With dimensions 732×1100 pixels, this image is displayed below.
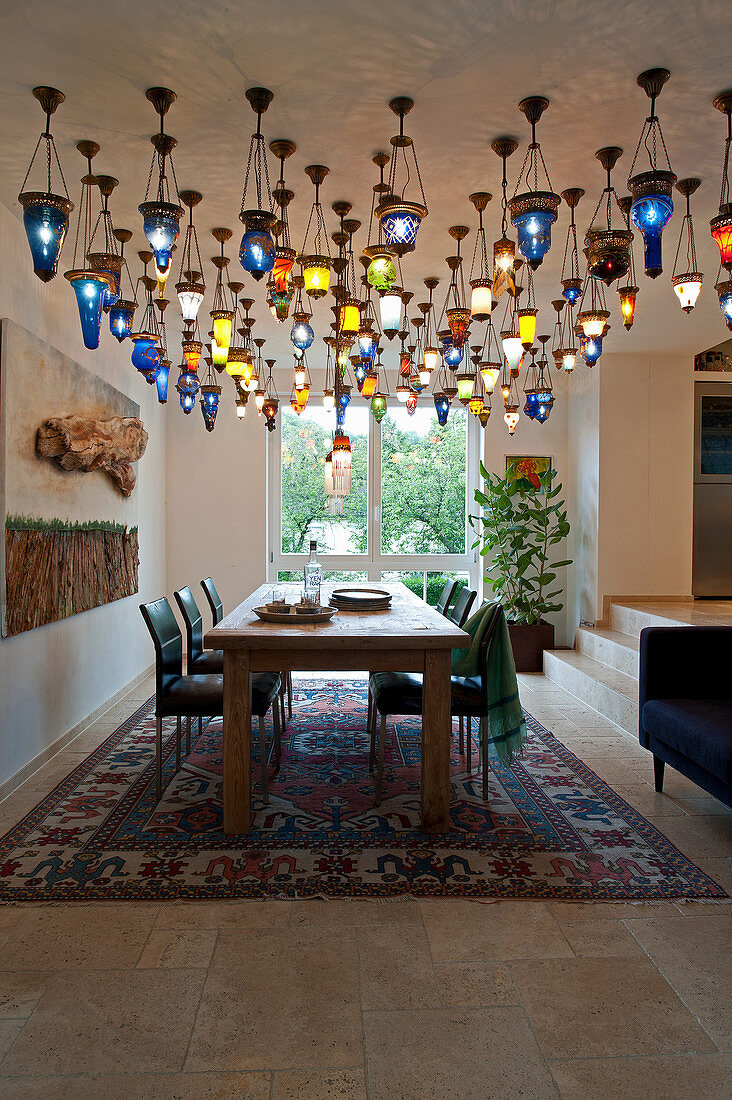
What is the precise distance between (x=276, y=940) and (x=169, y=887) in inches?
20.4

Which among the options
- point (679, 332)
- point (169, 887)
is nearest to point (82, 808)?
point (169, 887)

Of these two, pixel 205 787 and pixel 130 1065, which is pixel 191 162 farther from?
pixel 130 1065

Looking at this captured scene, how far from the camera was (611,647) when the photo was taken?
5.84 m

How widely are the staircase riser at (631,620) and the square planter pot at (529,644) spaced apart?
1.93 ft

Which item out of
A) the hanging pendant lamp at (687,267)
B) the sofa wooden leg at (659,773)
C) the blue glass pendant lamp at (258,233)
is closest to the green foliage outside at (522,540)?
the hanging pendant lamp at (687,267)

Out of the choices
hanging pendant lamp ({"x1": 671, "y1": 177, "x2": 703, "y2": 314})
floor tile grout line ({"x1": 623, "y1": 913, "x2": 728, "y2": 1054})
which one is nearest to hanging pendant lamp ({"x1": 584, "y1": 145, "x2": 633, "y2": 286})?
hanging pendant lamp ({"x1": 671, "y1": 177, "x2": 703, "y2": 314})

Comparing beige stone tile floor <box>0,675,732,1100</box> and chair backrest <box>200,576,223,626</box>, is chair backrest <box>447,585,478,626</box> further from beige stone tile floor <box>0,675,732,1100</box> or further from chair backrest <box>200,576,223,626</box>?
beige stone tile floor <box>0,675,732,1100</box>

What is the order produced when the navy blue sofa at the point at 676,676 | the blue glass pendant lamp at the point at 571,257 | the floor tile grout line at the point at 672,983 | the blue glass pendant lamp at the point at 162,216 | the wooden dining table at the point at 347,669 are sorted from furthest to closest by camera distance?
the navy blue sofa at the point at 676,676 → the blue glass pendant lamp at the point at 571,257 → the wooden dining table at the point at 347,669 → the blue glass pendant lamp at the point at 162,216 → the floor tile grout line at the point at 672,983

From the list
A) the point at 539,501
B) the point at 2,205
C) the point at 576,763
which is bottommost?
the point at 576,763

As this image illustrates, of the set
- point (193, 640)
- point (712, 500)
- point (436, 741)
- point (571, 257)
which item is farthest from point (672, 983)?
point (712, 500)

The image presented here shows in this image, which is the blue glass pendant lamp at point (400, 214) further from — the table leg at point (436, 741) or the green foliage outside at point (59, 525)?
the green foliage outside at point (59, 525)

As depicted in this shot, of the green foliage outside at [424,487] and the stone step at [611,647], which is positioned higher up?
the green foliage outside at [424,487]

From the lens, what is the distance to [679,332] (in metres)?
5.63

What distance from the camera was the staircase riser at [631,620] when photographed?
5.65m
